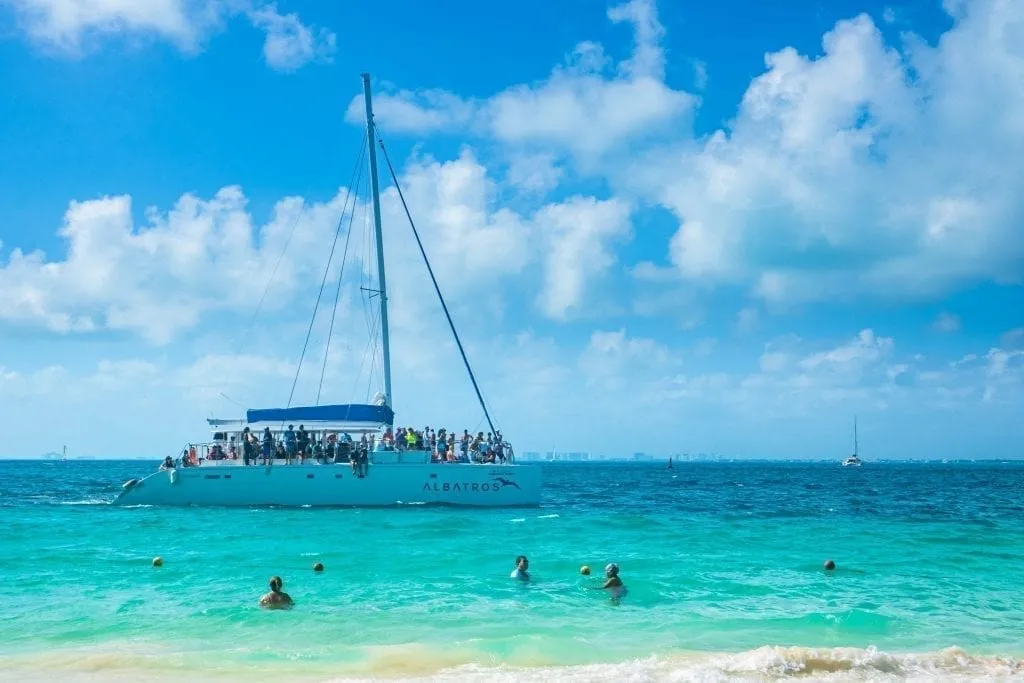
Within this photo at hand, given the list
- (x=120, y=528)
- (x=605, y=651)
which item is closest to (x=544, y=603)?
(x=605, y=651)

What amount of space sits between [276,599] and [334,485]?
66.4 feet

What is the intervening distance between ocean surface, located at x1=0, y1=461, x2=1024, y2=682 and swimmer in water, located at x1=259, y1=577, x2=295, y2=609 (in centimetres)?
32

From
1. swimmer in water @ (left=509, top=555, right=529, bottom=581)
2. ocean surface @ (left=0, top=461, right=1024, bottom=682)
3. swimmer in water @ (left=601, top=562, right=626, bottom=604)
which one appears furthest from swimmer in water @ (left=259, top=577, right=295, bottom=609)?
swimmer in water @ (left=601, top=562, right=626, bottom=604)

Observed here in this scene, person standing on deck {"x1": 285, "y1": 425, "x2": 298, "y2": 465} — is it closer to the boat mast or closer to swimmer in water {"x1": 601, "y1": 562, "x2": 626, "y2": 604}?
the boat mast

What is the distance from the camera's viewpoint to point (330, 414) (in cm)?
3916

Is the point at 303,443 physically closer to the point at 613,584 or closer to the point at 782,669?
the point at 613,584

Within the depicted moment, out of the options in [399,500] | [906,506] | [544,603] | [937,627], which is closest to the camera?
[937,627]

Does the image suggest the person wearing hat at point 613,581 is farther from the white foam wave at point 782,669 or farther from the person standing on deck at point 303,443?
the person standing on deck at point 303,443

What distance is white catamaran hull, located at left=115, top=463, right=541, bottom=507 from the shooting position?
37.5 m

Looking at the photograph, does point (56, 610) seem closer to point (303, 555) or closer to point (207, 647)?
point (207, 647)

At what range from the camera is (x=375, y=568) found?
73.6 ft

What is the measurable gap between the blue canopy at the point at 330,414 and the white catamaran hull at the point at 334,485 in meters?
2.33

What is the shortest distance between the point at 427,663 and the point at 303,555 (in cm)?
1162

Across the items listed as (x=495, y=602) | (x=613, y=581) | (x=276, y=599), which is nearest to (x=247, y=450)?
(x=276, y=599)
